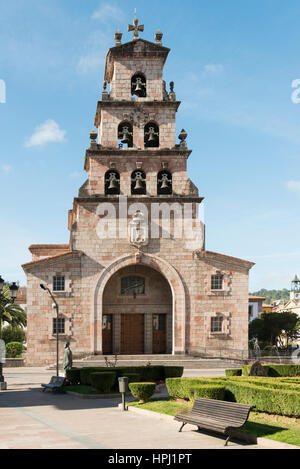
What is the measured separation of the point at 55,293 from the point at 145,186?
9.53m

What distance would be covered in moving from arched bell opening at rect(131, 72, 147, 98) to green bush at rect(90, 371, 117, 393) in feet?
78.3

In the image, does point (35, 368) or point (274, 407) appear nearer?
point (274, 407)

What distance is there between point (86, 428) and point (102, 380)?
776 cm

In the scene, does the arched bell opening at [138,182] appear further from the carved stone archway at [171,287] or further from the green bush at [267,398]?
the green bush at [267,398]

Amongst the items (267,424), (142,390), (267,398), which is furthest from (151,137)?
(267,424)

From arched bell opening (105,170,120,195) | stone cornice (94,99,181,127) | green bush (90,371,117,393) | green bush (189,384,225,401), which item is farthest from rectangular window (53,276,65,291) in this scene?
green bush (189,384,225,401)

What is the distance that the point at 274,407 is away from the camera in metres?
15.1

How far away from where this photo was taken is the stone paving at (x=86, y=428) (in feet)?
40.4

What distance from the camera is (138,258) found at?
3859cm

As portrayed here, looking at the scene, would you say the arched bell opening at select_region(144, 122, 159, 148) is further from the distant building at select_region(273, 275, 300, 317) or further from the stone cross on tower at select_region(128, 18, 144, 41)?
the distant building at select_region(273, 275, 300, 317)

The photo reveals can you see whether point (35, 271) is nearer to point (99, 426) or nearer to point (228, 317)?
point (228, 317)

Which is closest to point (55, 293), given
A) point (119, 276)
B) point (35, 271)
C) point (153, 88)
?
point (35, 271)

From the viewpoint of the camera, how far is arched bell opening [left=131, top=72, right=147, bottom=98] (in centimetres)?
4031
